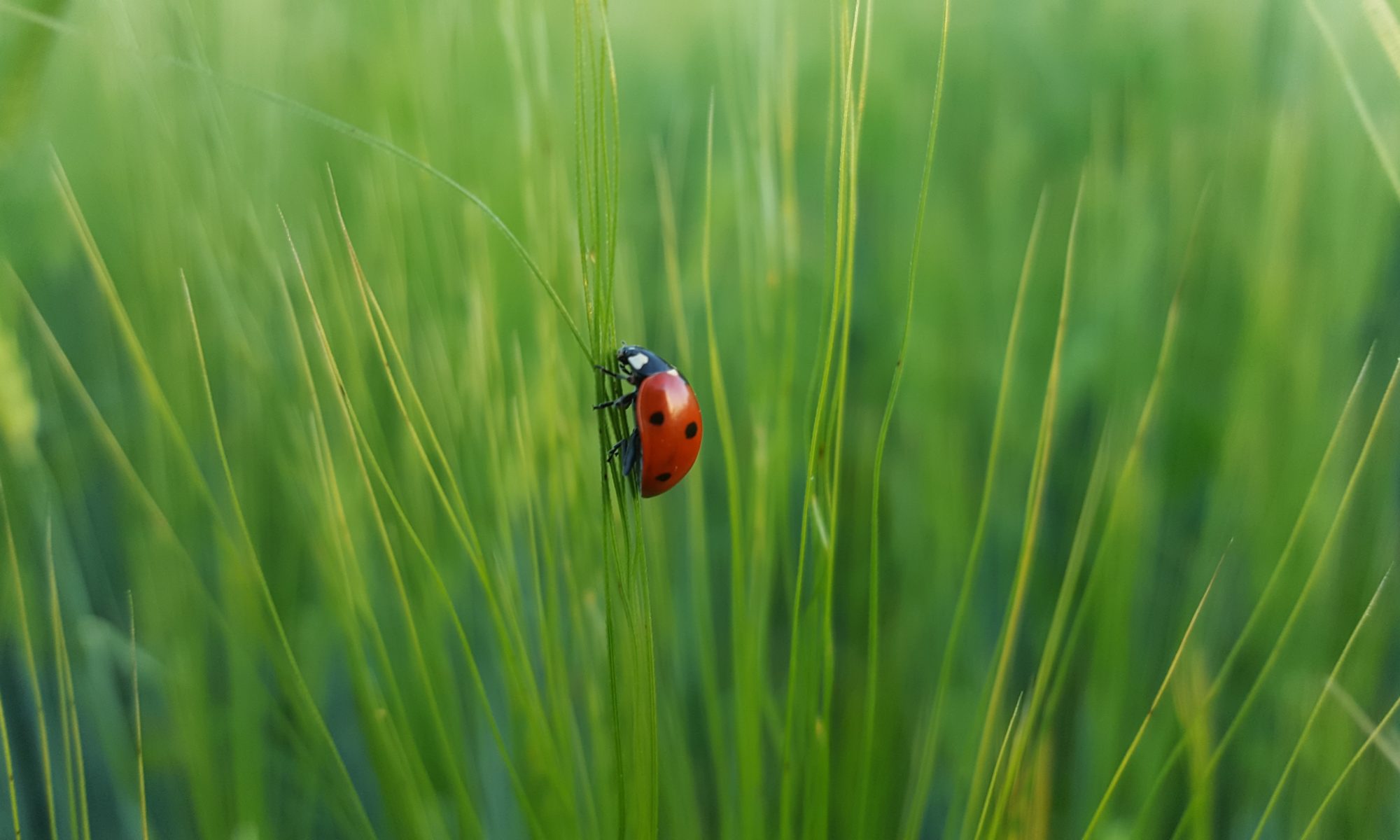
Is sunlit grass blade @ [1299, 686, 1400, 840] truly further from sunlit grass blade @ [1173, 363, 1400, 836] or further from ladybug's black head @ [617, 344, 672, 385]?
ladybug's black head @ [617, 344, 672, 385]

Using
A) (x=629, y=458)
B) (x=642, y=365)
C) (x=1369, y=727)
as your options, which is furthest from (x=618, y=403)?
(x=1369, y=727)

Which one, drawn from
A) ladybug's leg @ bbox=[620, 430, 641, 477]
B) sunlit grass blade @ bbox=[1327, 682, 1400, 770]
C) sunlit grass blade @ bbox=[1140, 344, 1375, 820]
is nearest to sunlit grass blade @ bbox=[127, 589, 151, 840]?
ladybug's leg @ bbox=[620, 430, 641, 477]

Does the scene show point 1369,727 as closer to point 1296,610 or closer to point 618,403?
point 1296,610

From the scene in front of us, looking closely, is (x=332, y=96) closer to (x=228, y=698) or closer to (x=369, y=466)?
(x=369, y=466)

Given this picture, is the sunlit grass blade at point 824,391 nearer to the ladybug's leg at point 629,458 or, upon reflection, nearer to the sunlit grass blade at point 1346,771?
the ladybug's leg at point 629,458

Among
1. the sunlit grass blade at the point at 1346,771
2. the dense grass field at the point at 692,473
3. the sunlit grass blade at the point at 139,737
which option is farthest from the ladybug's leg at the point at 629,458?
the sunlit grass blade at the point at 1346,771
